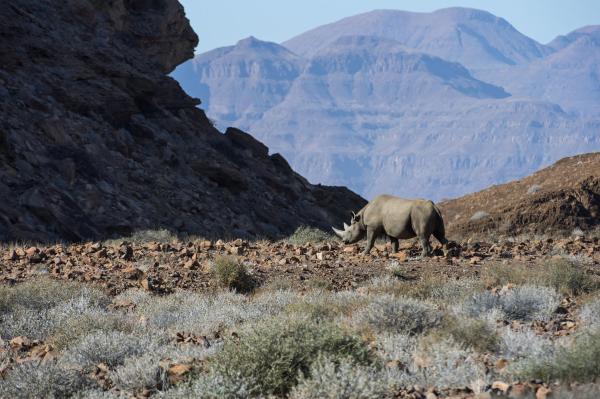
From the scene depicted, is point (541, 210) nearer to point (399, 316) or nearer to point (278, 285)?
point (278, 285)

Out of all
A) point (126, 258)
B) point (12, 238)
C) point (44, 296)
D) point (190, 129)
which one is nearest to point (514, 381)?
point (44, 296)

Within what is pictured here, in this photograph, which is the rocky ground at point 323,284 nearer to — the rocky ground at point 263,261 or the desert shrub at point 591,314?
the rocky ground at point 263,261

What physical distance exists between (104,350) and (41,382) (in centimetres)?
125

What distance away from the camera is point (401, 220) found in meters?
16.7

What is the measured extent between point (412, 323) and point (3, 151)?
18739 millimetres

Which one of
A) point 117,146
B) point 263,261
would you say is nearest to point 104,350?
point 263,261

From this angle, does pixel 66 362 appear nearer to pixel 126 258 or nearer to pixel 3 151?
pixel 126 258

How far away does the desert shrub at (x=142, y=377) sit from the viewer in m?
8.07

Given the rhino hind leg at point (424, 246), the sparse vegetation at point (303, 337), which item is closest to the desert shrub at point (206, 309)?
the sparse vegetation at point (303, 337)

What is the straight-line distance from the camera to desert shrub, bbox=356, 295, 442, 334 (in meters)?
9.56

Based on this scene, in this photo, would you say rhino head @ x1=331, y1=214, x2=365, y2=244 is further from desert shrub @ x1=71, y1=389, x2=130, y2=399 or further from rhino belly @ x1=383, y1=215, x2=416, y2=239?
desert shrub @ x1=71, y1=389, x2=130, y2=399

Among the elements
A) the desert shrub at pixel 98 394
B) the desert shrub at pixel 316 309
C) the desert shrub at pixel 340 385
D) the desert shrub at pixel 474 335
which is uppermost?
the desert shrub at pixel 316 309

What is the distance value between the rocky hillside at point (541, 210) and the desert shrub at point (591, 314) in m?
20.0

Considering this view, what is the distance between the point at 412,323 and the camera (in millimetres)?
9516
